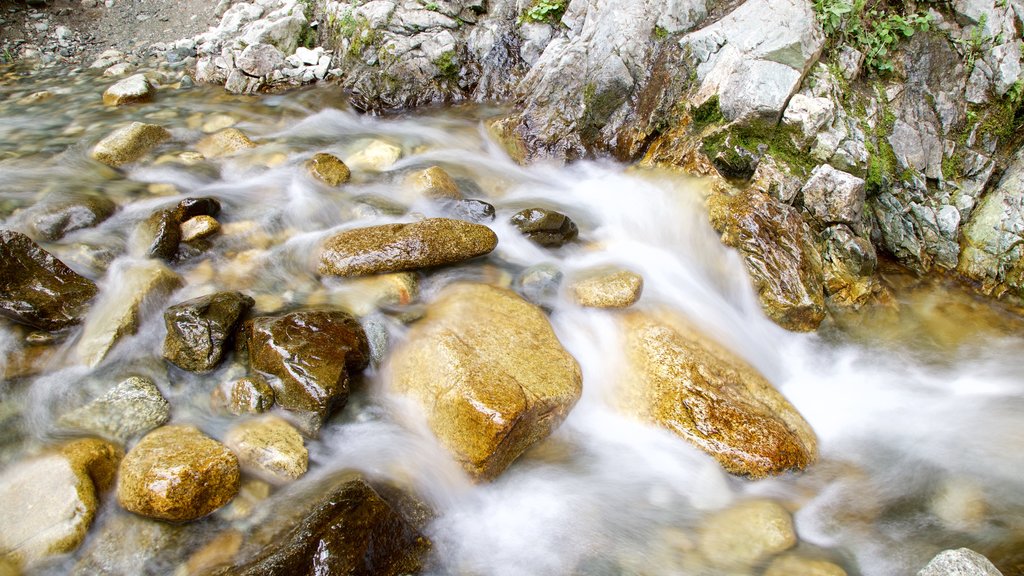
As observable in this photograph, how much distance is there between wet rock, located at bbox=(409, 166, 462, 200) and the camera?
22.3 feet

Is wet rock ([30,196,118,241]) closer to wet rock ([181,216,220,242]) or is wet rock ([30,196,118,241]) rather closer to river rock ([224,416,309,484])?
wet rock ([181,216,220,242])

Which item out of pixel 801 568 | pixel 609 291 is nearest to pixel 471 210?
pixel 609 291

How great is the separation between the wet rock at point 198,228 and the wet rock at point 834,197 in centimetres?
648

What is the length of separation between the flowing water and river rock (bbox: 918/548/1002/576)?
428 mm

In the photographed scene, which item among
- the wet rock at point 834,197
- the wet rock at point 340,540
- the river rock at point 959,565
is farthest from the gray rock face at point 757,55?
the wet rock at point 340,540

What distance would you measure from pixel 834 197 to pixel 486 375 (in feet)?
15.1

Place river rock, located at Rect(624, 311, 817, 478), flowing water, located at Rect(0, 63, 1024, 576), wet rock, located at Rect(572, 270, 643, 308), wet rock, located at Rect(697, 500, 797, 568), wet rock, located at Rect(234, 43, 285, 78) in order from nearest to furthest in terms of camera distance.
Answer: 1. wet rock, located at Rect(697, 500, 797, 568)
2. flowing water, located at Rect(0, 63, 1024, 576)
3. river rock, located at Rect(624, 311, 817, 478)
4. wet rock, located at Rect(572, 270, 643, 308)
5. wet rock, located at Rect(234, 43, 285, 78)

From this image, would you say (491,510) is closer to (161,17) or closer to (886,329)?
(886,329)

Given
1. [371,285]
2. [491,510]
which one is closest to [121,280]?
[371,285]

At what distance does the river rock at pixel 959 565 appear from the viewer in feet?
10.5

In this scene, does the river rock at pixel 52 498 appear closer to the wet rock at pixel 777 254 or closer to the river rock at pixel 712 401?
the river rock at pixel 712 401

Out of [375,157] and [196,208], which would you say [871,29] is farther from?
[196,208]

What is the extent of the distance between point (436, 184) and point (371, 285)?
7.05 feet

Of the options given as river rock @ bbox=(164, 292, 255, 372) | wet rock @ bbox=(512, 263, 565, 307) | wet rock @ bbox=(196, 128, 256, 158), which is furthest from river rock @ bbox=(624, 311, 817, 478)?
wet rock @ bbox=(196, 128, 256, 158)
